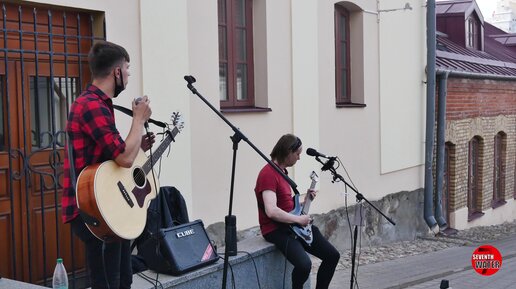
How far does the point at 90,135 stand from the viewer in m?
3.77

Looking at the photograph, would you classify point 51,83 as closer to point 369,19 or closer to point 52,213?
point 52,213

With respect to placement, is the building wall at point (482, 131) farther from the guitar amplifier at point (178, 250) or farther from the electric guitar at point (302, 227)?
the guitar amplifier at point (178, 250)

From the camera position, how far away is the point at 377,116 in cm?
1104

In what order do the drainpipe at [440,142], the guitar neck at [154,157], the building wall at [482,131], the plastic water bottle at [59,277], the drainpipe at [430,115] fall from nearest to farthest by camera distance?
the guitar neck at [154,157] < the plastic water bottle at [59,277] < the drainpipe at [430,115] < the drainpipe at [440,142] < the building wall at [482,131]

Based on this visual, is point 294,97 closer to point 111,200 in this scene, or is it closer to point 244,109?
point 244,109

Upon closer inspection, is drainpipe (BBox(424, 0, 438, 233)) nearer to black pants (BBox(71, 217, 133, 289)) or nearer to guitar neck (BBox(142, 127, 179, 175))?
guitar neck (BBox(142, 127, 179, 175))

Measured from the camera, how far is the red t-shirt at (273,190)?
5.84 meters

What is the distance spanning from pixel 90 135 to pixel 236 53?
4605 mm

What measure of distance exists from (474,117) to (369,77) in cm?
470

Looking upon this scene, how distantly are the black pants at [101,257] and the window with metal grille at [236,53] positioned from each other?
13.6 feet

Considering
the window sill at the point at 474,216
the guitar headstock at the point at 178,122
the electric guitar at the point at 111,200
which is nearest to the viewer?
the electric guitar at the point at 111,200

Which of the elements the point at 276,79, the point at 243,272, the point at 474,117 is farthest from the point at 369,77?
the point at 243,272

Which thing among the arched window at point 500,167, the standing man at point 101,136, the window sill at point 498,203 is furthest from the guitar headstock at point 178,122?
the arched window at point 500,167

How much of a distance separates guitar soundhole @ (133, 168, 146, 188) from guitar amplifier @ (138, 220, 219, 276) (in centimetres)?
97
